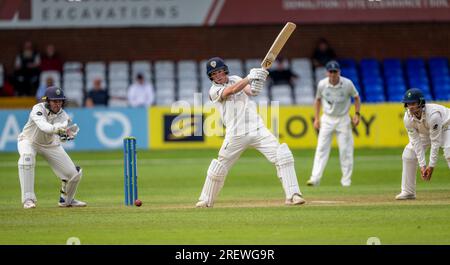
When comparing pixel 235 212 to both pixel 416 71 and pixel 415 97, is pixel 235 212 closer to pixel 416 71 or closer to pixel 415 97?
pixel 415 97

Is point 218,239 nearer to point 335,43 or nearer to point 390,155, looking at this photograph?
point 390,155

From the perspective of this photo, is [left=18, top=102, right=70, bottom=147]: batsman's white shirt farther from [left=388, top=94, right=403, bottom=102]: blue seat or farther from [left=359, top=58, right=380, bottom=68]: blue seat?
[left=359, top=58, right=380, bottom=68]: blue seat

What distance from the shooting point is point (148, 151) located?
2356cm

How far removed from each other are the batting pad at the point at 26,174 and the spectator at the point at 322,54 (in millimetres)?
13894

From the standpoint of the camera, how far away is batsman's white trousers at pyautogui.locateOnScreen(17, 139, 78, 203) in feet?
42.5

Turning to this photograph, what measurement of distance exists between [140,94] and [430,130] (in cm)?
1320

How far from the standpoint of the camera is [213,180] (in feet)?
41.1

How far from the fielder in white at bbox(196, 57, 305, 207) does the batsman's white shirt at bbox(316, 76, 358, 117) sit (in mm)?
3956

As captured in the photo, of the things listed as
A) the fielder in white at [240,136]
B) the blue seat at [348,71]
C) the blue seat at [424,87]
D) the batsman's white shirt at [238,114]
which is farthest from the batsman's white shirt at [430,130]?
the blue seat at [348,71]

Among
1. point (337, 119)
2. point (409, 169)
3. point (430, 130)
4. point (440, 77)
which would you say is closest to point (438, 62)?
point (440, 77)

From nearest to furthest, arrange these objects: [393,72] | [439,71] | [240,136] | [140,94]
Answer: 1. [240,136]
2. [140,94]
3. [439,71]
4. [393,72]

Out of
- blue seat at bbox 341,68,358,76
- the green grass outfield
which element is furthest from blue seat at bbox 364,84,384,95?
the green grass outfield

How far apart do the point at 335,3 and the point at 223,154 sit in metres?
14.1
